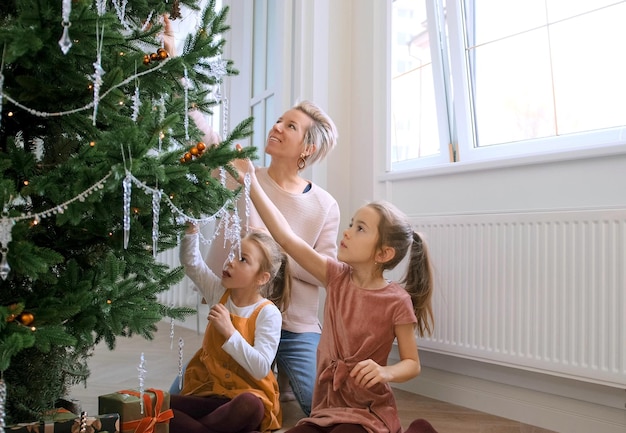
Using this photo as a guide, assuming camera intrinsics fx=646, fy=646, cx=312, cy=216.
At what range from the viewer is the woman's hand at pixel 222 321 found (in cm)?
188

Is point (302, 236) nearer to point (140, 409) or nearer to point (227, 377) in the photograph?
point (227, 377)

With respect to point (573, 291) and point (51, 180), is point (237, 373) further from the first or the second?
point (573, 291)

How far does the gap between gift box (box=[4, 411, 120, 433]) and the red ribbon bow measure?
0.06 metres

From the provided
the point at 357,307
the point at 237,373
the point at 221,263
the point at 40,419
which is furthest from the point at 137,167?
the point at 221,263

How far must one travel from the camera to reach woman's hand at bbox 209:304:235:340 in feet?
6.15

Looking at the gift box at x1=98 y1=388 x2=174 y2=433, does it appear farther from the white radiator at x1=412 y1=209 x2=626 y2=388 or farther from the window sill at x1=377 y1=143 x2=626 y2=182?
the window sill at x1=377 y1=143 x2=626 y2=182

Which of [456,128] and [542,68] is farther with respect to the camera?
[456,128]

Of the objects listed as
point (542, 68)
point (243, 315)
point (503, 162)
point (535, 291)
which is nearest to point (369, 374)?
point (243, 315)

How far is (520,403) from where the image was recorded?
227cm

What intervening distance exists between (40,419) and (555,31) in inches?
81.0

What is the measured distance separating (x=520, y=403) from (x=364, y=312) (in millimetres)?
882

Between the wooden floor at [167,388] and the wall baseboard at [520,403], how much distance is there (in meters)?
0.04

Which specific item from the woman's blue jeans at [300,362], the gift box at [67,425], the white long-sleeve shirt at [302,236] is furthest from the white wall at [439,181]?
the gift box at [67,425]

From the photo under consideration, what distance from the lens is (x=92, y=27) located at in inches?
48.2
